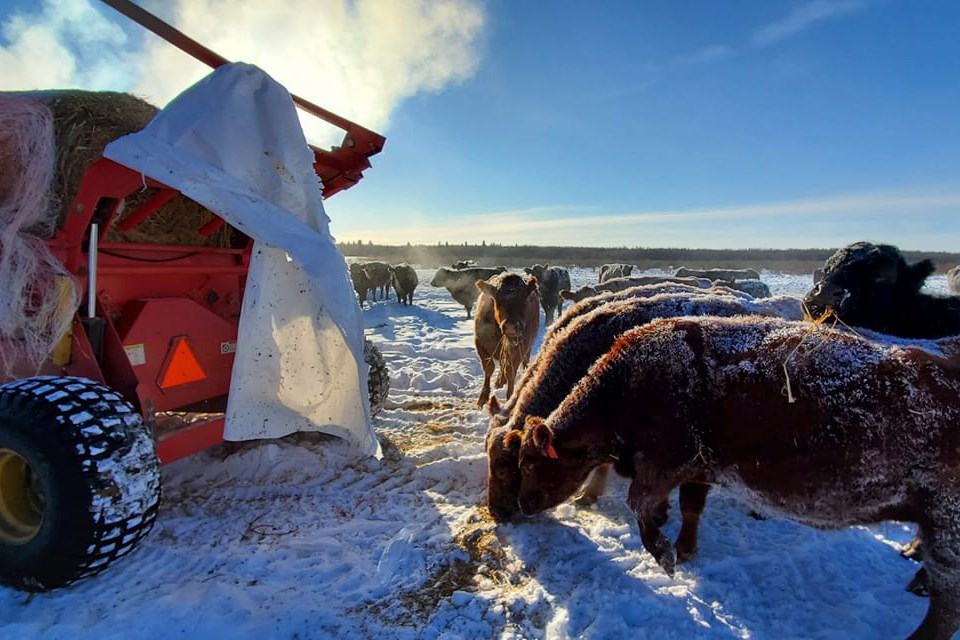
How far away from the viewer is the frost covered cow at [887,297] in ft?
11.5

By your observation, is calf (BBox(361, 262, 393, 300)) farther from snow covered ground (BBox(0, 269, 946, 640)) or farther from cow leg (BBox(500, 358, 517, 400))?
snow covered ground (BBox(0, 269, 946, 640))

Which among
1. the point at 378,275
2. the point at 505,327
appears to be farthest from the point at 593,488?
the point at 378,275

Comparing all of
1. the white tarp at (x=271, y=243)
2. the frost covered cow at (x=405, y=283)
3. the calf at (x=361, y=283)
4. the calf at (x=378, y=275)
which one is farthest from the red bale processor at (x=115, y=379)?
the calf at (x=378, y=275)

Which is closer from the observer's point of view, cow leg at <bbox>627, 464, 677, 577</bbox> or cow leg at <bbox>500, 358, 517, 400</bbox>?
cow leg at <bbox>627, 464, 677, 577</bbox>

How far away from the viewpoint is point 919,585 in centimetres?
301

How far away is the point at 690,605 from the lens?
9.45ft

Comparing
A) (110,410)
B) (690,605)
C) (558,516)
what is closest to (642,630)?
(690,605)

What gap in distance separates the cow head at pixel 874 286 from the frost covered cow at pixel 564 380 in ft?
3.18

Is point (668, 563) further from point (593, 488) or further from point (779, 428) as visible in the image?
point (593, 488)

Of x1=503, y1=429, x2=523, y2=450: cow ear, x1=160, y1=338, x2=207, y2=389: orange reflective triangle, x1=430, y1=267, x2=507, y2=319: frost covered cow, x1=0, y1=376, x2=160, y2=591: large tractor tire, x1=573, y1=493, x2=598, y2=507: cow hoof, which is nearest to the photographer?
x1=0, y1=376, x2=160, y2=591: large tractor tire

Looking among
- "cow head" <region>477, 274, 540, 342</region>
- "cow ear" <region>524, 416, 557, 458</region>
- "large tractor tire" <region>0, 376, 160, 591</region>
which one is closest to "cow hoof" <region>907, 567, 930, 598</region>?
"cow ear" <region>524, 416, 557, 458</region>

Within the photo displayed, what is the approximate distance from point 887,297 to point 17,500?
5.60 meters

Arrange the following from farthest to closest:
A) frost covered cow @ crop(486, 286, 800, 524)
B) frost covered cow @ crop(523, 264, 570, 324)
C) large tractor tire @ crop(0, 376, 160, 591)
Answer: frost covered cow @ crop(523, 264, 570, 324) → frost covered cow @ crop(486, 286, 800, 524) → large tractor tire @ crop(0, 376, 160, 591)

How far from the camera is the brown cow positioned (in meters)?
7.02
